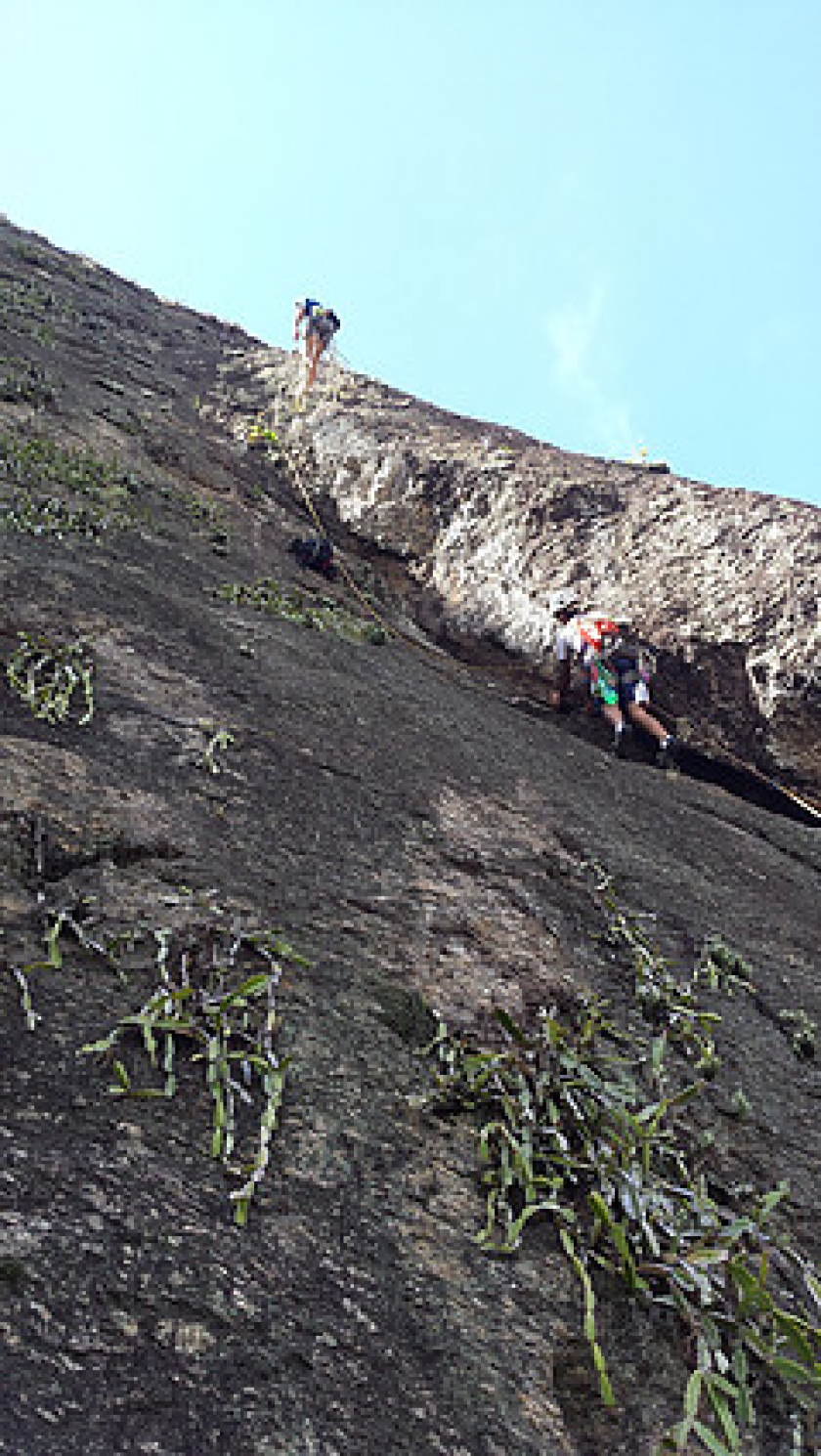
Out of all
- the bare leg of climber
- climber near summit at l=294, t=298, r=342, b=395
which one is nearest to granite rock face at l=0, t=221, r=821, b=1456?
the bare leg of climber

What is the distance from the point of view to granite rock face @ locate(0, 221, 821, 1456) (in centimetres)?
317

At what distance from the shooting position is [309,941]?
5.59 m

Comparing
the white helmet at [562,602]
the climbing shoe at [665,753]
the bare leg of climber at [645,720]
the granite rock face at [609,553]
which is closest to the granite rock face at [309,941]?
the granite rock face at [609,553]

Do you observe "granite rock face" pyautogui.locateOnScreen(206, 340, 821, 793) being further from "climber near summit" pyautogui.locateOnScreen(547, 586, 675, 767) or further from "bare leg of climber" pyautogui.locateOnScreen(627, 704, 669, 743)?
Result: "bare leg of climber" pyautogui.locateOnScreen(627, 704, 669, 743)

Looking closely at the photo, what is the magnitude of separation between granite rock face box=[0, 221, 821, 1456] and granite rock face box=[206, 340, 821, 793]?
0.12 meters

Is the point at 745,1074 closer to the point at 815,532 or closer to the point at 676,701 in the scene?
the point at 676,701

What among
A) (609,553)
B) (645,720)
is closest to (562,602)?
(609,553)

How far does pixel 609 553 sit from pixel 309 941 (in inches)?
471

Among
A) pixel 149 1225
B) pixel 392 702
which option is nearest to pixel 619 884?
pixel 392 702

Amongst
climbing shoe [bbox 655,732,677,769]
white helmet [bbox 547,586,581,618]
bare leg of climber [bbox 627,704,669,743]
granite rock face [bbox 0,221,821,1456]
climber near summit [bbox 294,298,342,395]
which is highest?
climber near summit [bbox 294,298,342,395]

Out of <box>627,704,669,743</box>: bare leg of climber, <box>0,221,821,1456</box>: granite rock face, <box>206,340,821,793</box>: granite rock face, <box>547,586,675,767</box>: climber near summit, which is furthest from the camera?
<box>206,340,821,793</box>: granite rock face

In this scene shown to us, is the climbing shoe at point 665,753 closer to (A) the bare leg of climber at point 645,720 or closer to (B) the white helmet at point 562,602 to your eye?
(A) the bare leg of climber at point 645,720

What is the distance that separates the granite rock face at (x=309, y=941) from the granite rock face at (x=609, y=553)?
0.40ft

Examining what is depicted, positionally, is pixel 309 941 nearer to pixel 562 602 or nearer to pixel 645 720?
pixel 645 720
